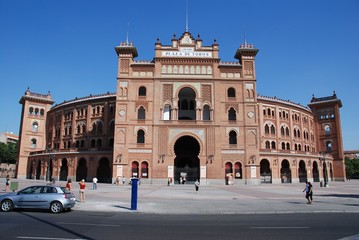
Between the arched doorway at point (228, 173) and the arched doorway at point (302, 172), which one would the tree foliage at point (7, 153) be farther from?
the arched doorway at point (302, 172)

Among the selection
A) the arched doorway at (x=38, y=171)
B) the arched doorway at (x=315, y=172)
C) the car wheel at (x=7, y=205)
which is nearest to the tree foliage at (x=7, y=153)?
the arched doorway at (x=38, y=171)

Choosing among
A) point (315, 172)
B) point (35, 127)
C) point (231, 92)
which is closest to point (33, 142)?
point (35, 127)

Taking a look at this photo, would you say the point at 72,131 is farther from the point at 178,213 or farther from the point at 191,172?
the point at 178,213

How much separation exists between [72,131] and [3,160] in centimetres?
4201

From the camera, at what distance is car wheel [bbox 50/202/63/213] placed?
15.3 metres

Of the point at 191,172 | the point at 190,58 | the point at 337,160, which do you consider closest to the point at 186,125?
the point at 191,172

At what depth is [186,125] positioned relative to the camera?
48000mm

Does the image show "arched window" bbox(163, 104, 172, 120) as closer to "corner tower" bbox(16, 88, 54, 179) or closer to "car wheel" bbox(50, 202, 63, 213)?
"car wheel" bbox(50, 202, 63, 213)

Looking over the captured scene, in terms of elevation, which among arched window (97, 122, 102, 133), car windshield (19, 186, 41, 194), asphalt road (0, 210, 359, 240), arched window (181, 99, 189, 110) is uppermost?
arched window (181, 99, 189, 110)

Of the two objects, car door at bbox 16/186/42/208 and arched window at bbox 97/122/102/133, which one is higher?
arched window at bbox 97/122/102/133

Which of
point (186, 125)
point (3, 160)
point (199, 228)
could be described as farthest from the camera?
point (3, 160)

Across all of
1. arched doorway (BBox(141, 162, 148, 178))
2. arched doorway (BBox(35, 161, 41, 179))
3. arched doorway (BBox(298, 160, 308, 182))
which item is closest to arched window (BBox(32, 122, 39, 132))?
arched doorway (BBox(35, 161, 41, 179))

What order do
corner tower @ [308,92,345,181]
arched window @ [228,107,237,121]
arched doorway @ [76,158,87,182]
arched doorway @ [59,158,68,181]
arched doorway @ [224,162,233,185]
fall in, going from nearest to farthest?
1. arched doorway @ [224,162,233,185]
2. arched window @ [228,107,237,121]
3. arched doorway @ [76,158,87,182]
4. arched doorway @ [59,158,68,181]
5. corner tower @ [308,92,345,181]

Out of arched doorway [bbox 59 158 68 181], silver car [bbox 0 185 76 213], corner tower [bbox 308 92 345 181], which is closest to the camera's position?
silver car [bbox 0 185 76 213]
